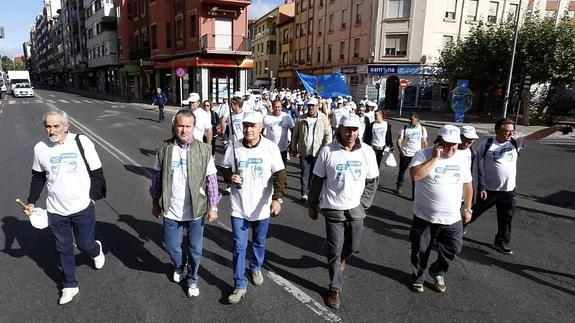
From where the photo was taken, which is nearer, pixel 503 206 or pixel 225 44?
pixel 503 206

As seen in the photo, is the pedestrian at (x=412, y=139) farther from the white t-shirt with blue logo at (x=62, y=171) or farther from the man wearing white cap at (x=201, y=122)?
the white t-shirt with blue logo at (x=62, y=171)

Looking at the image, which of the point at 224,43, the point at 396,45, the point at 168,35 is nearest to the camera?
the point at 224,43

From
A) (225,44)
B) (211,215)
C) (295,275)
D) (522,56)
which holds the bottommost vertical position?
(295,275)

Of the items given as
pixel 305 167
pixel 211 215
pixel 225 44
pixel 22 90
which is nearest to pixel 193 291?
pixel 211 215

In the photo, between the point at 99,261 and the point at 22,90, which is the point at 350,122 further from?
the point at 22,90

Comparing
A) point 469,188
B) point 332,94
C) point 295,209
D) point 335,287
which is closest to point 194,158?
point 335,287

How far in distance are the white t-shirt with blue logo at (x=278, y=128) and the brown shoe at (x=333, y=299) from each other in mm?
3837

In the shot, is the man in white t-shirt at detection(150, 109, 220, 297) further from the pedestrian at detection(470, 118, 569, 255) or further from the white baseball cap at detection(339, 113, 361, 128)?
the pedestrian at detection(470, 118, 569, 255)

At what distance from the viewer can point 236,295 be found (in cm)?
361

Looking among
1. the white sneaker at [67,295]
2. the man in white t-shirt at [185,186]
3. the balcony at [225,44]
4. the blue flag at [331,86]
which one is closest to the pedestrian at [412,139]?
the man in white t-shirt at [185,186]

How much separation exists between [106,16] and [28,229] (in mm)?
46811

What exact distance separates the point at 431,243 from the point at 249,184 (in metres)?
1.96

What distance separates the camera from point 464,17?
103ft

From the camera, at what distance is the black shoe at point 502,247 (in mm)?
4832
